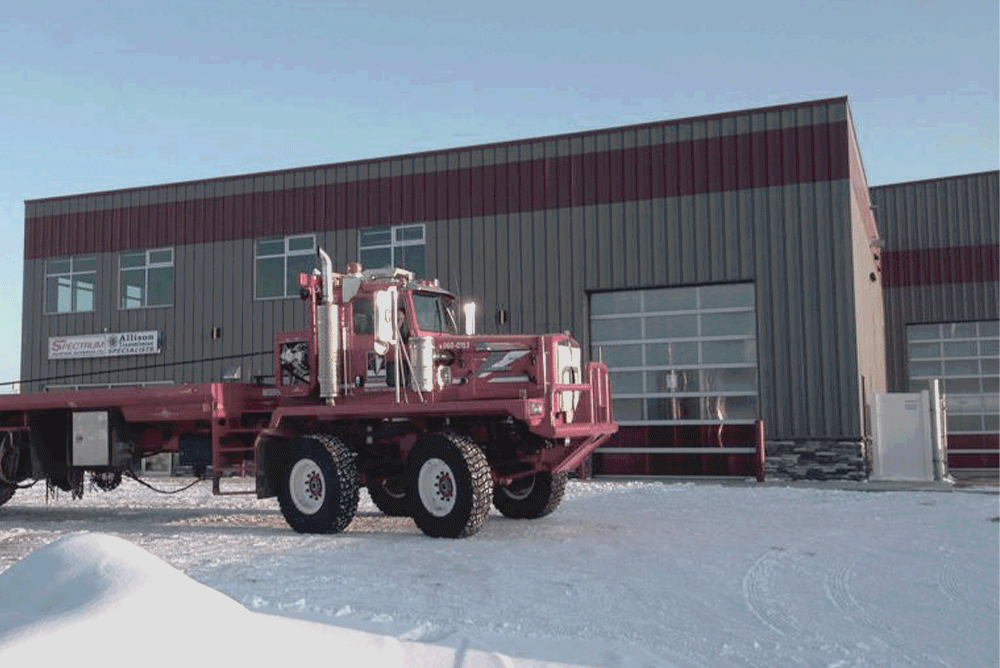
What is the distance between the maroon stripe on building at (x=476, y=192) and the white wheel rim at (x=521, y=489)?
963 centimetres

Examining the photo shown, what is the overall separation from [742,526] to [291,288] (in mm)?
14683

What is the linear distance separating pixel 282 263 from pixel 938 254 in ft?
60.8

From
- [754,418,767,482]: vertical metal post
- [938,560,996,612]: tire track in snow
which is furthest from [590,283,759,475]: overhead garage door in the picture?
[938,560,996,612]: tire track in snow

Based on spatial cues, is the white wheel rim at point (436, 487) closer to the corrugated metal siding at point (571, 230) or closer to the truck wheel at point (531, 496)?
the truck wheel at point (531, 496)

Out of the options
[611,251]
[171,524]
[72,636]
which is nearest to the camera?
[72,636]

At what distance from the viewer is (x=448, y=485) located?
10898 millimetres

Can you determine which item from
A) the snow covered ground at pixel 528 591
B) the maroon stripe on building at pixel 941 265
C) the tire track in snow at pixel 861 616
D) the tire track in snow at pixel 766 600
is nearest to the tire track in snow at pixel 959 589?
the snow covered ground at pixel 528 591

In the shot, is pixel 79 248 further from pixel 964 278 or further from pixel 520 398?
pixel 964 278

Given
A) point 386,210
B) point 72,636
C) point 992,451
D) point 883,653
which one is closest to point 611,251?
point 386,210

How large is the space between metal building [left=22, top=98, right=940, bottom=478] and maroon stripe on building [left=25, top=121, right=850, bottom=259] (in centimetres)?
5

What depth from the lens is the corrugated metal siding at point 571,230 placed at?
Result: 1922 centimetres

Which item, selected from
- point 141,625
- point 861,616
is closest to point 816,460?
point 861,616

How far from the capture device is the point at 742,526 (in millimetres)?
11875

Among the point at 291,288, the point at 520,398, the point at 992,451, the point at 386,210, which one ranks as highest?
the point at 386,210
